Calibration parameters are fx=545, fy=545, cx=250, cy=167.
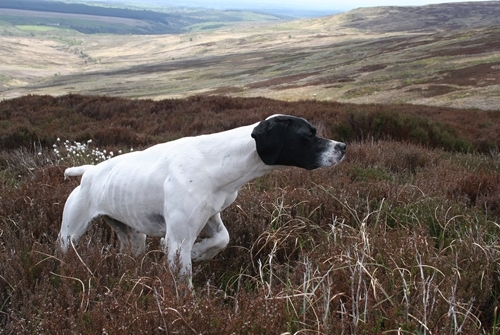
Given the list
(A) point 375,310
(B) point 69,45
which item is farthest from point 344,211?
(B) point 69,45

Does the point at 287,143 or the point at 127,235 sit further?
the point at 127,235

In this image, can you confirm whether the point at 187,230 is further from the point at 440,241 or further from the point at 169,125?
the point at 169,125

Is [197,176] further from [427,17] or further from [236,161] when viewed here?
[427,17]

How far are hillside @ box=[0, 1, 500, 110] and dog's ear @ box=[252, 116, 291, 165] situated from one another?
2152 cm

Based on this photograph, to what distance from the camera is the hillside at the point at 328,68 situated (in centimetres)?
3117

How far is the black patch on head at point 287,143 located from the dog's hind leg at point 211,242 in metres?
0.62

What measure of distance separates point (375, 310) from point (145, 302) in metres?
1.19

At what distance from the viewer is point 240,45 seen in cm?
11300

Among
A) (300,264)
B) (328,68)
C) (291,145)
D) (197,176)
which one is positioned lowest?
(328,68)

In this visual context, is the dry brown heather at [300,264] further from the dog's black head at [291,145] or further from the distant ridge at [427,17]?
the distant ridge at [427,17]

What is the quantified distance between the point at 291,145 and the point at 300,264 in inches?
29.8

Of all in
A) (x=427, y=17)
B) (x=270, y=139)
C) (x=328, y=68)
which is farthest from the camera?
(x=427, y=17)

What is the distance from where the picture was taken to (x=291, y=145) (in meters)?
3.46

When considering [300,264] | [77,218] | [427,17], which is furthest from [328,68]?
[427,17]
